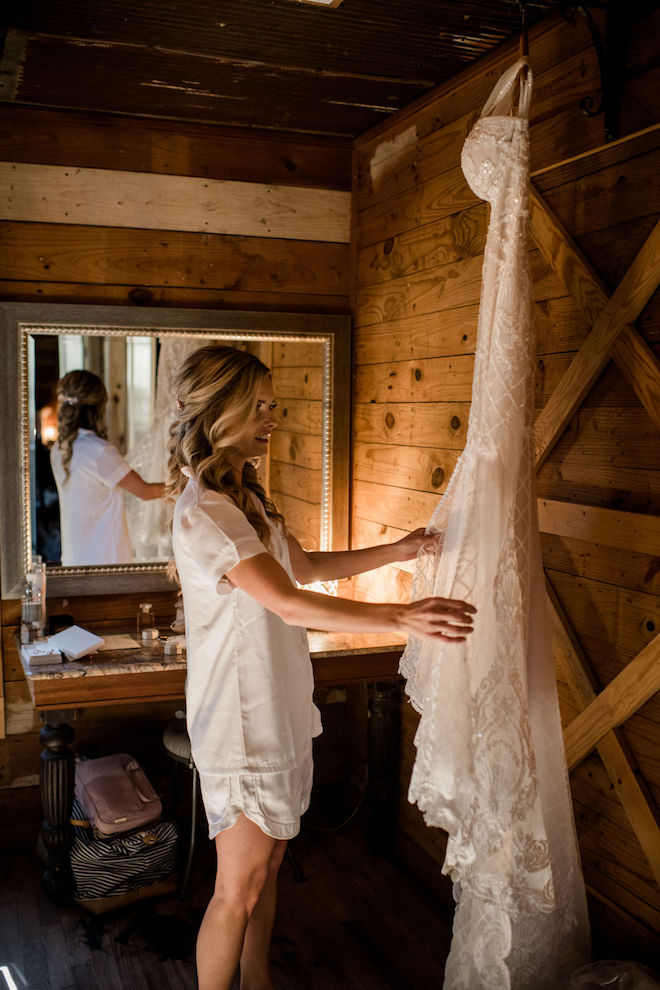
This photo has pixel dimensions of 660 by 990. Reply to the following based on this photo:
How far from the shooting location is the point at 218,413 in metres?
1.93

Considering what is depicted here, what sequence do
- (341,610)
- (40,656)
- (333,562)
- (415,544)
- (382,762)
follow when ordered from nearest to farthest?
(341,610)
(415,544)
(333,562)
(40,656)
(382,762)

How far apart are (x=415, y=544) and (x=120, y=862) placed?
1.45m

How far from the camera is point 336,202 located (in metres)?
3.18

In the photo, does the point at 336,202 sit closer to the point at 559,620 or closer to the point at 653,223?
the point at 653,223

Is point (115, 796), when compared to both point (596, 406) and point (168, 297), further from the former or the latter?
point (596, 406)

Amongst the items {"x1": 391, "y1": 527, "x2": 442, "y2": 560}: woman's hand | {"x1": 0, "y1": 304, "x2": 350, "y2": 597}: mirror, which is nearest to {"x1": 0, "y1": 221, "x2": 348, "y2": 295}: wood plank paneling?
{"x1": 0, "y1": 304, "x2": 350, "y2": 597}: mirror

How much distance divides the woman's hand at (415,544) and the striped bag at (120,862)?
4.38 feet

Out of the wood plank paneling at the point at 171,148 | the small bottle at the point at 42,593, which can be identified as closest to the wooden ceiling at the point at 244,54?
the wood plank paneling at the point at 171,148

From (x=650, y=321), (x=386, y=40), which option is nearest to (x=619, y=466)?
(x=650, y=321)

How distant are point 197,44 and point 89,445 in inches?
49.0

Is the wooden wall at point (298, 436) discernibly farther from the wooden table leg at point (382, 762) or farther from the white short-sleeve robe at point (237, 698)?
the white short-sleeve robe at point (237, 698)

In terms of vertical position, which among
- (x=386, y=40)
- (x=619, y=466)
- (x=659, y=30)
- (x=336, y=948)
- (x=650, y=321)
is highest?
(x=386, y=40)

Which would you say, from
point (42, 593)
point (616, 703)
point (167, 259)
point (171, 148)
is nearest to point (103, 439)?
point (42, 593)

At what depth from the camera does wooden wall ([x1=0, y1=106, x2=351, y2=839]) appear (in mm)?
2830
